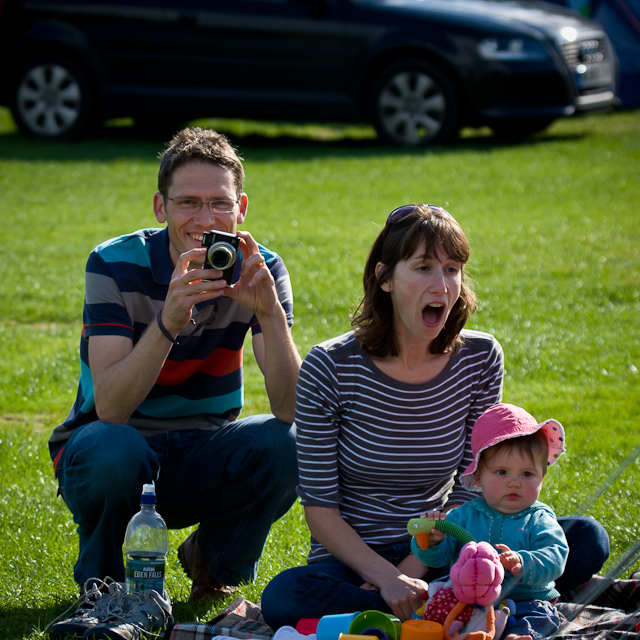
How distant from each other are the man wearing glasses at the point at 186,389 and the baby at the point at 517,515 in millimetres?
685

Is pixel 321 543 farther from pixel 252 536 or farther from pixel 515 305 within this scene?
pixel 515 305

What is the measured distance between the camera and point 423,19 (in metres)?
10.5

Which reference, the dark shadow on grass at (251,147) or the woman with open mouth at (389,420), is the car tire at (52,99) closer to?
the dark shadow on grass at (251,147)

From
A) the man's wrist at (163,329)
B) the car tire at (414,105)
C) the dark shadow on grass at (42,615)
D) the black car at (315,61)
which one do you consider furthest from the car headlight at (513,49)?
the dark shadow on grass at (42,615)

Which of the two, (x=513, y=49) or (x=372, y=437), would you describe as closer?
(x=372, y=437)

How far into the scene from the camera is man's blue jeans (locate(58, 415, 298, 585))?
10.4 ft

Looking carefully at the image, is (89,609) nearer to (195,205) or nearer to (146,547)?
(146,547)

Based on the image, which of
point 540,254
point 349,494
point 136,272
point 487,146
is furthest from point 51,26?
point 349,494

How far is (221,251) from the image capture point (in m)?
3.12

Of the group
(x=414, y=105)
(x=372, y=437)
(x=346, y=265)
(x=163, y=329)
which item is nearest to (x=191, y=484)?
(x=163, y=329)

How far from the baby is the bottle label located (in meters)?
0.83

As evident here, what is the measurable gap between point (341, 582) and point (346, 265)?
15.5 feet

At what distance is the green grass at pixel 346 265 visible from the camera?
4047mm

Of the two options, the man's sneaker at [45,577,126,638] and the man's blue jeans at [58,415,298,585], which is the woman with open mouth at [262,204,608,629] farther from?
the man's sneaker at [45,577,126,638]
